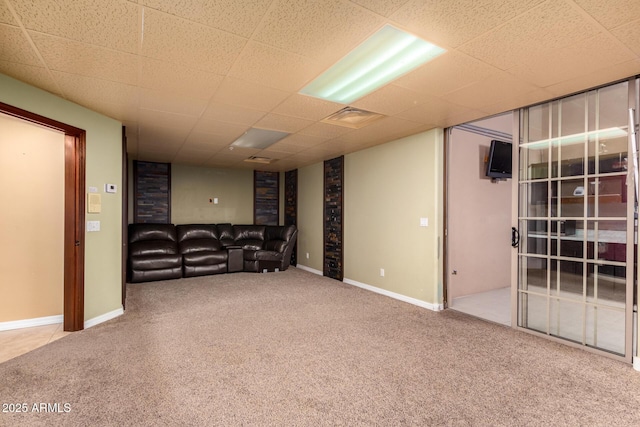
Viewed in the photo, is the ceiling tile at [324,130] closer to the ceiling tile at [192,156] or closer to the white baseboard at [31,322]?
the ceiling tile at [192,156]

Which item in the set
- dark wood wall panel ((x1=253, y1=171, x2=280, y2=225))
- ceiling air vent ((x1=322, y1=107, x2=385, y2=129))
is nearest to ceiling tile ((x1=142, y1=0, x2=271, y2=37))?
ceiling air vent ((x1=322, y1=107, x2=385, y2=129))

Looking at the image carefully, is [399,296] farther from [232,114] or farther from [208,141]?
[208,141]

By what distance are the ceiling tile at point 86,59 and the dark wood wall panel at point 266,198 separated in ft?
17.2

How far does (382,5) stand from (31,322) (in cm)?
442

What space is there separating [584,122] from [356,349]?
288 cm

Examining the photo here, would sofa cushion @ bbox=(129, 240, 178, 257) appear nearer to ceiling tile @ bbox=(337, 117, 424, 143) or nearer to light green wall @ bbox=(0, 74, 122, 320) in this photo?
light green wall @ bbox=(0, 74, 122, 320)

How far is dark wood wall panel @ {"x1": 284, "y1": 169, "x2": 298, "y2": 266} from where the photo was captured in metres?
7.25

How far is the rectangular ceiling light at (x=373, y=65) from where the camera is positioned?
210cm

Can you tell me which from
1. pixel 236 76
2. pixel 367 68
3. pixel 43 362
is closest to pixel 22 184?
pixel 43 362

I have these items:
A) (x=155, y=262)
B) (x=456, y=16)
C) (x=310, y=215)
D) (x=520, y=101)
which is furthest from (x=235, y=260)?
(x=456, y=16)

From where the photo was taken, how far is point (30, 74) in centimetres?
247

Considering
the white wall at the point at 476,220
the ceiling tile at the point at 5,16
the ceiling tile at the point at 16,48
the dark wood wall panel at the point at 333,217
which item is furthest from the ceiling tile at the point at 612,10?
the dark wood wall panel at the point at 333,217

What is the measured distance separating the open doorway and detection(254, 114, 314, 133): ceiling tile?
194 cm

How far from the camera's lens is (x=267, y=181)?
7895 mm
